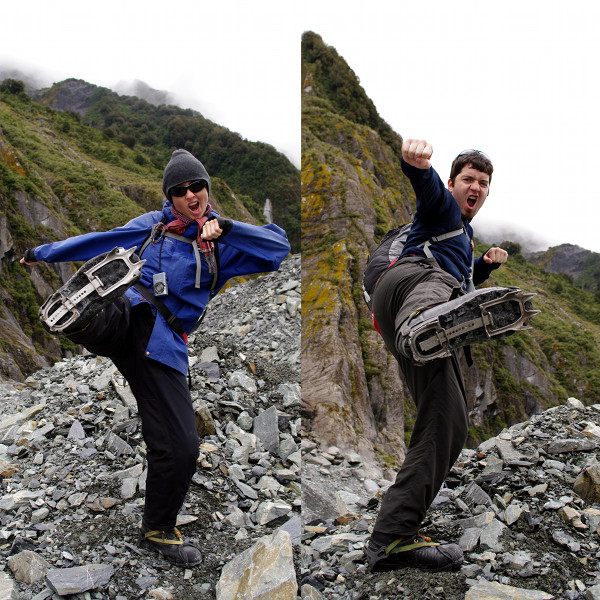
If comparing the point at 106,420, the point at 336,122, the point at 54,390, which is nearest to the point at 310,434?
the point at 106,420

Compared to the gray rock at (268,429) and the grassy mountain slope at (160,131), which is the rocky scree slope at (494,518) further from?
the grassy mountain slope at (160,131)

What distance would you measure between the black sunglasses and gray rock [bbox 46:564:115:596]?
3.47 feet

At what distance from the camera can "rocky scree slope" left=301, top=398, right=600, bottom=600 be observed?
1.18 meters

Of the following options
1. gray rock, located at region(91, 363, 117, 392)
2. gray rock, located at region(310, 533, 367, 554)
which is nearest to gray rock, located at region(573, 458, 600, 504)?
gray rock, located at region(310, 533, 367, 554)

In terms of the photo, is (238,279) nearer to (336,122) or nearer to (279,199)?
(279,199)

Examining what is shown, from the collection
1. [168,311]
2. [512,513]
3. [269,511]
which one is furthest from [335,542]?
[168,311]

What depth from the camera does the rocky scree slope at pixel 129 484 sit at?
1.31 m

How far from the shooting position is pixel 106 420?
1.92 metres

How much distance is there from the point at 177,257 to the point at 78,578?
0.89 meters

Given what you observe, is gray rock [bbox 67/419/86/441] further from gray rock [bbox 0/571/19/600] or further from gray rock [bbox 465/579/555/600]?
gray rock [bbox 465/579/555/600]

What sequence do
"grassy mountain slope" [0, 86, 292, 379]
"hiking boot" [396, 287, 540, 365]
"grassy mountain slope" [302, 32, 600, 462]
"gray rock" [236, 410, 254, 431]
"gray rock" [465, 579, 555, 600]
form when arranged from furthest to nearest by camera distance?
"gray rock" [236, 410, 254, 431] < "grassy mountain slope" [0, 86, 292, 379] < "grassy mountain slope" [302, 32, 600, 462] < "gray rock" [465, 579, 555, 600] < "hiking boot" [396, 287, 540, 365]

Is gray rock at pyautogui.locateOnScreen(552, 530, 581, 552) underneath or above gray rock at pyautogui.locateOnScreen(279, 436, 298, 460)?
underneath

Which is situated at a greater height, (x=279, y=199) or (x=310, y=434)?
(x=279, y=199)

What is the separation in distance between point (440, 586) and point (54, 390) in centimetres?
157
